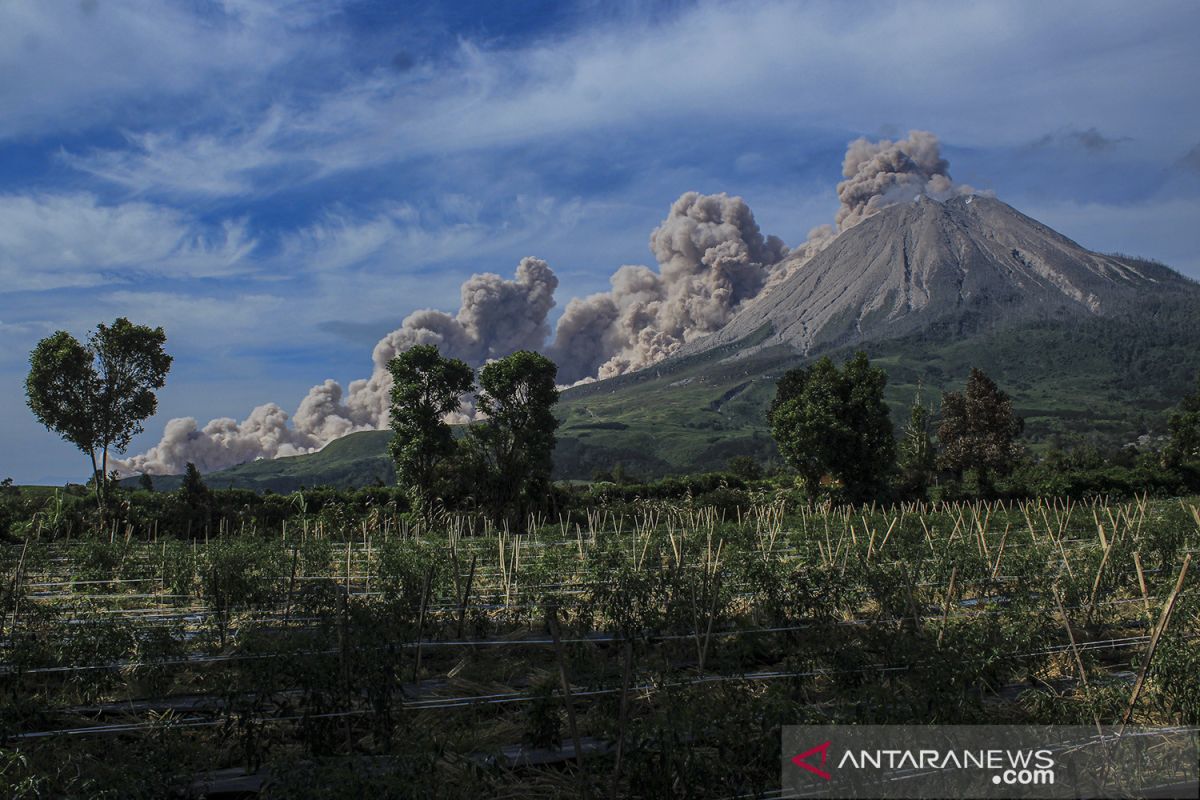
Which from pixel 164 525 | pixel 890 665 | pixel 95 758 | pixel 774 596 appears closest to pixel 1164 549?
pixel 774 596

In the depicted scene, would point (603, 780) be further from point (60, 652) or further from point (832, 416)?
point (832, 416)

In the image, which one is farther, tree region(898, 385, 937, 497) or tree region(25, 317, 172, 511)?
tree region(898, 385, 937, 497)

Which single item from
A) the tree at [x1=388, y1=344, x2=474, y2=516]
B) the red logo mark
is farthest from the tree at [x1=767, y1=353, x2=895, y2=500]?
the red logo mark

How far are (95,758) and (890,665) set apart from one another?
5883mm

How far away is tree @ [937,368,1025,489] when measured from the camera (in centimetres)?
3950

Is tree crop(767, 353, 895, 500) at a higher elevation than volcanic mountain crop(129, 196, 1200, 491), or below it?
below

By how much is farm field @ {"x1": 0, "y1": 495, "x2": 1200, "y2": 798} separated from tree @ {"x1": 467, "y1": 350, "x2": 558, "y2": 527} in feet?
58.4

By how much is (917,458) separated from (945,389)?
403ft

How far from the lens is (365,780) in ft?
15.1

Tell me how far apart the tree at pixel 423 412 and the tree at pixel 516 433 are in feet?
3.51

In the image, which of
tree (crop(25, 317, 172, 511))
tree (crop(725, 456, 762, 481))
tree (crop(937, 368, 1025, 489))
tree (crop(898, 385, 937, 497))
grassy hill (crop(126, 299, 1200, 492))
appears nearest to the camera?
tree (crop(25, 317, 172, 511))

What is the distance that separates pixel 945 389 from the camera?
153m

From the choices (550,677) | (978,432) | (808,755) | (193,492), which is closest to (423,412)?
(193,492)

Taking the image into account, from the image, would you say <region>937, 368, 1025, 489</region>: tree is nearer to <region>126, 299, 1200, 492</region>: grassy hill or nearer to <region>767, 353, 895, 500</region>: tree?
<region>767, 353, 895, 500</region>: tree
